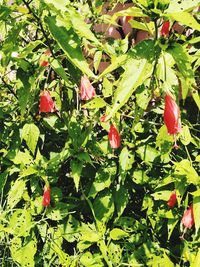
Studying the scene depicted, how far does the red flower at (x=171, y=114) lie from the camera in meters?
1.16

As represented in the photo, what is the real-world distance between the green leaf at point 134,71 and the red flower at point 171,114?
0.15 meters

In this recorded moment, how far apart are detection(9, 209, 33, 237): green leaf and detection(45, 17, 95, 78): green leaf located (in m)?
1.10

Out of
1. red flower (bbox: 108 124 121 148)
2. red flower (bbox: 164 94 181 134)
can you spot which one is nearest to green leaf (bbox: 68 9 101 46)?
red flower (bbox: 164 94 181 134)

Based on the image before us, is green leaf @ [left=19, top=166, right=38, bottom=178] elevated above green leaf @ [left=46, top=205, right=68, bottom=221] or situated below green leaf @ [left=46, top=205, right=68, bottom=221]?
above

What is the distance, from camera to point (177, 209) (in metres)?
2.00

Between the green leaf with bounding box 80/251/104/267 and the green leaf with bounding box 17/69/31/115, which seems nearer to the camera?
the green leaf with bounding box 17/69/31/115

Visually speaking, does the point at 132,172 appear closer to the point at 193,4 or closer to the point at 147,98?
the point at 147,98

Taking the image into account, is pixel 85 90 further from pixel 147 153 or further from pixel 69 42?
pixel 69 42

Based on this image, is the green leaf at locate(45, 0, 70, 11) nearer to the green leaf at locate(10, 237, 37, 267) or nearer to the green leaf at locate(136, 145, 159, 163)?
the green leaf at locate(136, 145, 159, 163)

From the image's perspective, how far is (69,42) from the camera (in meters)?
1.07

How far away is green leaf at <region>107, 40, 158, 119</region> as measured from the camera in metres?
0.93

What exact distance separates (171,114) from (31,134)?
91 centimetres

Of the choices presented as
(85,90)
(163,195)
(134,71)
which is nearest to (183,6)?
(134,71)

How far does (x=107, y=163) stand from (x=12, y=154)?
1.51 ft
